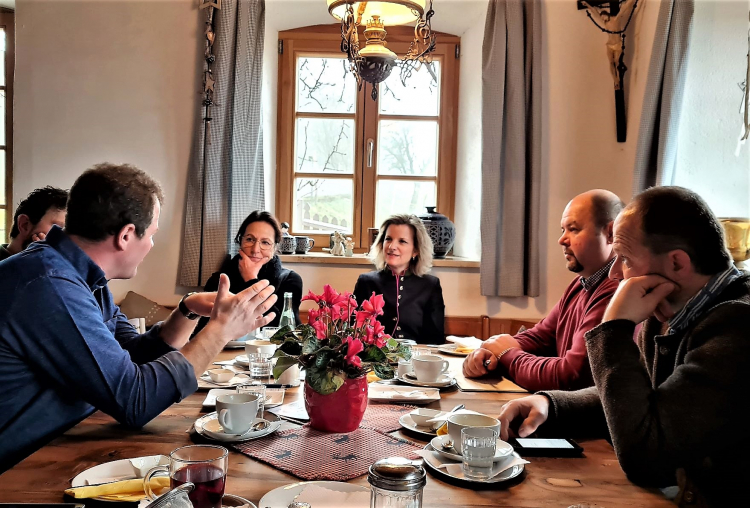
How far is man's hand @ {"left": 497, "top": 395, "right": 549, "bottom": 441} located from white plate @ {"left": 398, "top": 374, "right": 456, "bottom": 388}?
44 cm

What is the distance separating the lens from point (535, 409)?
55.9 inches

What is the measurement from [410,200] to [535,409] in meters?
2.72

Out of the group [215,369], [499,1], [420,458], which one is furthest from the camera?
[499,1]

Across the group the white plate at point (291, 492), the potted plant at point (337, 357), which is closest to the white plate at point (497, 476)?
the white plate at point (291, 492)

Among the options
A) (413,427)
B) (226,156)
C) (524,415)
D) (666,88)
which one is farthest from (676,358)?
(226,156)

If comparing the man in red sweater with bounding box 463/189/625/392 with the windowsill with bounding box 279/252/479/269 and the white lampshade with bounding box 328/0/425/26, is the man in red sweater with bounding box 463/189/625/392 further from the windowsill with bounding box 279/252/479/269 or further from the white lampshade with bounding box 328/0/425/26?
the windowsill with bounding box 279/252/479/269

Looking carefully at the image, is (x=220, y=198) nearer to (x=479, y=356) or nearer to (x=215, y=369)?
(x=215, y=369)

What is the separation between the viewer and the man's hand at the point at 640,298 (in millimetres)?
1284

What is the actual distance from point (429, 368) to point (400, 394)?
0.15m

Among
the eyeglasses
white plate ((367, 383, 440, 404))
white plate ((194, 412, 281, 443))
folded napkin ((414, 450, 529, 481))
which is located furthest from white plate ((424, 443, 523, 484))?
the eyeglasses

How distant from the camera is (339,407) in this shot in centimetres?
141

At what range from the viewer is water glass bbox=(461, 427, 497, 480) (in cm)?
117

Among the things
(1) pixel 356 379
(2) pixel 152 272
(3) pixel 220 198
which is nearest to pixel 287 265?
(3) pixel 220 198

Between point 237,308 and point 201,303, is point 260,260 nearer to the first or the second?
point 201,303
